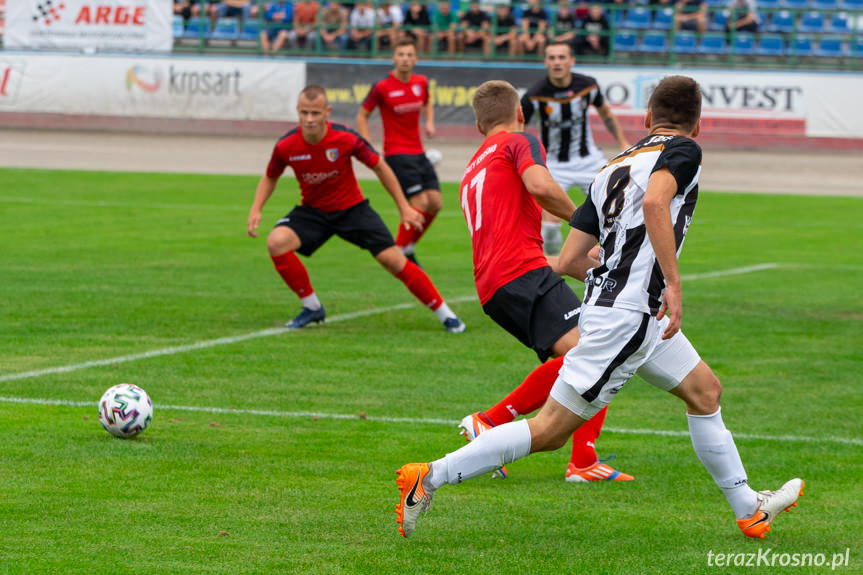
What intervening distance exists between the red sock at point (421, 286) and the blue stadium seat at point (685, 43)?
25.4m

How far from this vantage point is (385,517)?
5.74 metres

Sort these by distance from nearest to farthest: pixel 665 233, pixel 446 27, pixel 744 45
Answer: pixel 665 233, pixel 744 45, pixel 446 27

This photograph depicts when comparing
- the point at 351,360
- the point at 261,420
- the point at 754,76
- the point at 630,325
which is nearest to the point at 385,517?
the point at 630,325

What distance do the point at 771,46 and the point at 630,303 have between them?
31.2 m

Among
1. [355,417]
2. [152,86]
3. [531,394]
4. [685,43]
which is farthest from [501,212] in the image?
[685,43]

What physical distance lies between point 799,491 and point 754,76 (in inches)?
1094

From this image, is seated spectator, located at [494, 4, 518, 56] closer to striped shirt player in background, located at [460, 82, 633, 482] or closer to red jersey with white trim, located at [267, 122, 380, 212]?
red jersey with white trim, located at [267, 122, 380, 212]

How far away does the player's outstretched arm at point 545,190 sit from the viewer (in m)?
6.09

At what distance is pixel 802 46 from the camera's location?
34.5m

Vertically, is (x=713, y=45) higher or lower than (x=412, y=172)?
lower

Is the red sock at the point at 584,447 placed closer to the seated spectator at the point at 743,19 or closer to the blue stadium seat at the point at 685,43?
the blue stadium seat at the point at 685,43

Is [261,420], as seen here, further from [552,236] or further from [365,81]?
[365,81]

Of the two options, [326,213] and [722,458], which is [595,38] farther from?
[722,458]

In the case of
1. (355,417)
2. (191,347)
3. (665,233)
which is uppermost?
(665,233)
